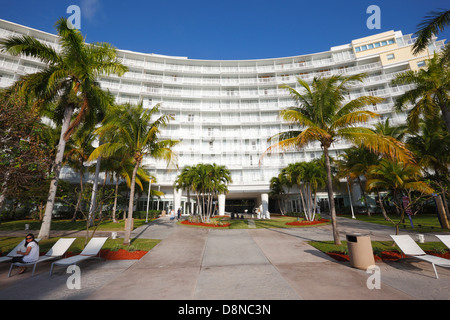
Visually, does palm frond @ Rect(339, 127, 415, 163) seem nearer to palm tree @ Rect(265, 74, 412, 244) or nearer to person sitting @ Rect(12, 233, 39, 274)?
palm tree @ Rect(265, 74, 412, 244)

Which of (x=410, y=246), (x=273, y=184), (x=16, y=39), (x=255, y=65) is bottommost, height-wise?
(x=410, y=246)

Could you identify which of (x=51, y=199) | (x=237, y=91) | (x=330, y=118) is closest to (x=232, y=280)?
(x=330, y=118)

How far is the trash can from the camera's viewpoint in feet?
20.4

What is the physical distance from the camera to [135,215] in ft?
89.7

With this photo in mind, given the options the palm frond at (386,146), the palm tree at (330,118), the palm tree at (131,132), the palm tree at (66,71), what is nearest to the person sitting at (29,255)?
the palm tree at (131,132)

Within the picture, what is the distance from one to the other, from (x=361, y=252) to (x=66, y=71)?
18.5 meters

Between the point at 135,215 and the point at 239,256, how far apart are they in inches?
945

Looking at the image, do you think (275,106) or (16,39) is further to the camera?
Result: (275,106)

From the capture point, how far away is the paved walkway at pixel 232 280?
4391 millimetres

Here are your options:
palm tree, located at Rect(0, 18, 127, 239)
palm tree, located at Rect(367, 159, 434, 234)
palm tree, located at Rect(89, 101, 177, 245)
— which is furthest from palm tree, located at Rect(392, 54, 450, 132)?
palm tree, located at Rect(0, 18, 127, 239)

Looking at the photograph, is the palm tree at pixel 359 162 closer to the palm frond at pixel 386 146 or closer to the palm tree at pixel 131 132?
the palm frond at pixel 386 146

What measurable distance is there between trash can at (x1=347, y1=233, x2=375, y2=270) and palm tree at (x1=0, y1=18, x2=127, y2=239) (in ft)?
51.6
